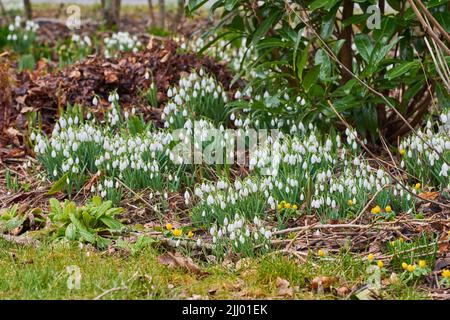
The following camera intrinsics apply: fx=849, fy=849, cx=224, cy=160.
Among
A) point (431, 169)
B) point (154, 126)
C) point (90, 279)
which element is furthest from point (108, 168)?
point (431, 169)

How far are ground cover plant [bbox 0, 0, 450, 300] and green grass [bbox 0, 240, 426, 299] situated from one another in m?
0.01

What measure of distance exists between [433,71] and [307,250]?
158 cm

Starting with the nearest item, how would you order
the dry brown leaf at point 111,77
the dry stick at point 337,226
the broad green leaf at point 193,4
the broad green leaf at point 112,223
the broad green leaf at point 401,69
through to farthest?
the dry stick at point 337,226
the broad green leaf at point 112,223
the broad green leaf at point 401,69
the broad green leaf at point 193,4
the dry brown leaf at point 111,77

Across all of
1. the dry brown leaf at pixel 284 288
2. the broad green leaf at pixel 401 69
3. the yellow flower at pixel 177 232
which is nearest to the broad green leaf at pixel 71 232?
the yellow flower at pixel 177 232

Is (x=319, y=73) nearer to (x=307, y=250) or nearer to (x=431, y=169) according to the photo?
(x=431, y=169)

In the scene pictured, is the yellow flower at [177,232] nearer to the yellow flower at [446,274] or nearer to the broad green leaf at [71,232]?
the broad green leaf at [71,232]

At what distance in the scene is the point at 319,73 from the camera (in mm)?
5484

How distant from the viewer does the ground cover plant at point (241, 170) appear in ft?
13.6

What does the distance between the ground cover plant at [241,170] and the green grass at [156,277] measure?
1 cm

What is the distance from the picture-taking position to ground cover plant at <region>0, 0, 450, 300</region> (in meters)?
4.15

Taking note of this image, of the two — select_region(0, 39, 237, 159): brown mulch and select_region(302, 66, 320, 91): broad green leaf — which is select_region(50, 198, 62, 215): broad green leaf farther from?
select_region(302, 66, 320, 91): broad green leaf

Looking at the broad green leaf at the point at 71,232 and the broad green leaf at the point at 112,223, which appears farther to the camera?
the broad green leaf at the point at 112,223

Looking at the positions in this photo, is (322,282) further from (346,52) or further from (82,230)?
(346,52)

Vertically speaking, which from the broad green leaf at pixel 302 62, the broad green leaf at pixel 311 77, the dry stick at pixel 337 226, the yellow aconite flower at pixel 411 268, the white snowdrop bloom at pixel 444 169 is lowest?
the yellow aconite flower at pixel 411 268
